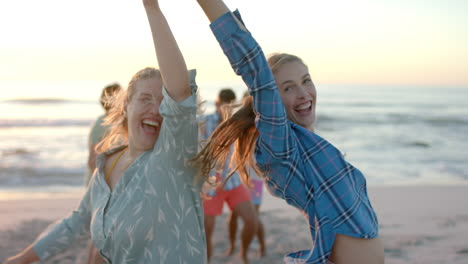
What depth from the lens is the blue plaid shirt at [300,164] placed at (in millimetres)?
2283

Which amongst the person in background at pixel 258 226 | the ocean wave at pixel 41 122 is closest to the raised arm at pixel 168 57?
the person in background at pixel 258 226

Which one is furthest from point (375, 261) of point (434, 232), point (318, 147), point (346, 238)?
point (434, 232)

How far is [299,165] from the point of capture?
2428mm

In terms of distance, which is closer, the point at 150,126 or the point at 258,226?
the point at 150,126

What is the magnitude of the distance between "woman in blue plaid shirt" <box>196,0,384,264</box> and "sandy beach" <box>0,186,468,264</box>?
3.87 metres

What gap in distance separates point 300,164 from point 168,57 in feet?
2.49

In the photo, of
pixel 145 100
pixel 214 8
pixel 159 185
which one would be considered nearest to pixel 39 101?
pixel 145 100

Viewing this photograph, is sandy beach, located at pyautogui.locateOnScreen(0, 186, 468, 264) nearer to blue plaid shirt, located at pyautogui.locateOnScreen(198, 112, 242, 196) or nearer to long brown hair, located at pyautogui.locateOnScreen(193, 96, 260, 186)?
blue plaid shirt, located at pyautogui.locateOnScreen(198, 112, 242, 196)

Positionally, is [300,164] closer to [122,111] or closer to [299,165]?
[299,165]

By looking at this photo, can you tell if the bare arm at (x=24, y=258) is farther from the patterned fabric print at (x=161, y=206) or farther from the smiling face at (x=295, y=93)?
the smiling face at (x=295, y=93)

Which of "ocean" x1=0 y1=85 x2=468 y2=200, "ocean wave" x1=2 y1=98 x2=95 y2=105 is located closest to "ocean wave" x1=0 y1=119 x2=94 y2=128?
"ocean" x1=0 y1=85 x2=468 y2=200

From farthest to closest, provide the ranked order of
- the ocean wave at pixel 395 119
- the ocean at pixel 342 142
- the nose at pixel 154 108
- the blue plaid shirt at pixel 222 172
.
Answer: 1. the ocean wave at pixel 395 119
2. the ocean at pixel 342 142
3. the blue plaid shirt at pixel 222 172
4. the nose at pixel 154 108

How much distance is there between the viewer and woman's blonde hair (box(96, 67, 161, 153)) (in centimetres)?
272

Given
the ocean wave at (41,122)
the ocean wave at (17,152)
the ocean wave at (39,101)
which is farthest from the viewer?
the ocean wave at (39,101)
